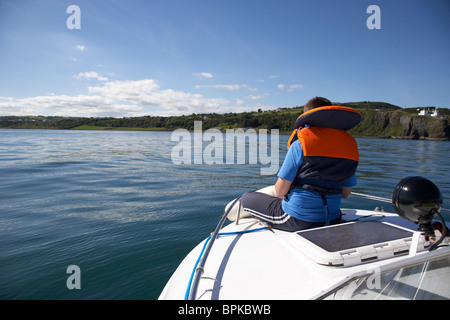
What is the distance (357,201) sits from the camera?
7.33 meters

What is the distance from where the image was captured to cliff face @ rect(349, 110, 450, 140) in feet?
300

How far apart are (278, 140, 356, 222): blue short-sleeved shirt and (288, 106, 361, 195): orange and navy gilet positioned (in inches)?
2.4

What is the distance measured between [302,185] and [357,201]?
570 centimetres

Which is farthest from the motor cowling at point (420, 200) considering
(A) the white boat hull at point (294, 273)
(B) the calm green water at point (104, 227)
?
(B) the calm green water at point (104, 227)

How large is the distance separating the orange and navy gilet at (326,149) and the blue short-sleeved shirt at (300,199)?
0.20 ft

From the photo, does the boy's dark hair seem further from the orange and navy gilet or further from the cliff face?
the cliff face

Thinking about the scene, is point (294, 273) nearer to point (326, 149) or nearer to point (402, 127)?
point (326, 149)

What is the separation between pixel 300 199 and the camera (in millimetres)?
2701

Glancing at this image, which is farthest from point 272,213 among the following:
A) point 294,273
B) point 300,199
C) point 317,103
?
point 317,103

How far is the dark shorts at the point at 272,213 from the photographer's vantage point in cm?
281

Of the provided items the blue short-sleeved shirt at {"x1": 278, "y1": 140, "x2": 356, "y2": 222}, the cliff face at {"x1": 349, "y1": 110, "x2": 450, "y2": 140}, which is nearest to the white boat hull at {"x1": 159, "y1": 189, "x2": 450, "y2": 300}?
the blue short-sleeved shirt at {"x1": 278, "y1": 140, "x2": 356, "y2": 222}

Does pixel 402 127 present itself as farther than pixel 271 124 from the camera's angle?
Yes

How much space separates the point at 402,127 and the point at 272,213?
124064 mm
